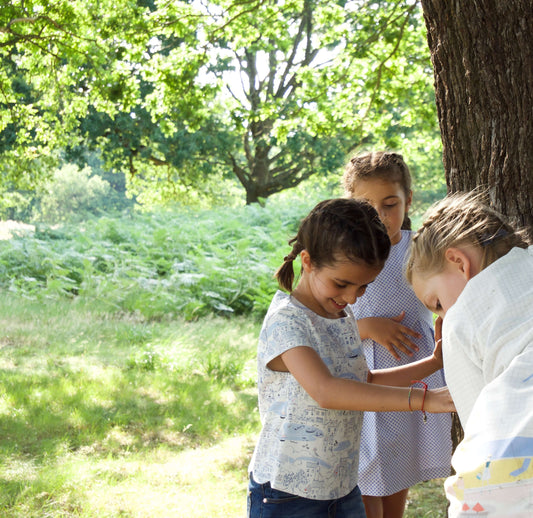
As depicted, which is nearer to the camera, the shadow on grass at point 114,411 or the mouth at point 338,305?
the mouth at point 338,305

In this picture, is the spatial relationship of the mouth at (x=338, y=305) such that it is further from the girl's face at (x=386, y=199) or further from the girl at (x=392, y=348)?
the girl's face at (x=386, y=199)

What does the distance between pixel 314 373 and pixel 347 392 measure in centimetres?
12

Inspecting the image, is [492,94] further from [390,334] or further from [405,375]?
[405,375]

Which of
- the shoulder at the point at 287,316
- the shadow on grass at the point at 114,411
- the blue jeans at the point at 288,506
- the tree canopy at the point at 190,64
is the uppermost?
the tree canopy at the point at 190,64

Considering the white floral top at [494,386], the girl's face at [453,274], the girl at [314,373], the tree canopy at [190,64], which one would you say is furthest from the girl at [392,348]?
the tree canopy at [190,64]

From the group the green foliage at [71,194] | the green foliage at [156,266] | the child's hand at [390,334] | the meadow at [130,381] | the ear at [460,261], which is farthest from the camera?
the green foliage at [71,194]

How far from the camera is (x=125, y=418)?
5.37 metres

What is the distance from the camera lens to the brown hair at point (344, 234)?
84.7 inches

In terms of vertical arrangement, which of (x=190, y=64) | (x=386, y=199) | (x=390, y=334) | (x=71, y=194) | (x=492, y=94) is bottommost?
(x=390, y=334)

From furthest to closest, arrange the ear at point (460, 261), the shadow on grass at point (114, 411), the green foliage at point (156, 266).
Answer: the green foliage at point (156, 266)
the shadow on grass at point (114, 411)
the ear at point (460, 261)

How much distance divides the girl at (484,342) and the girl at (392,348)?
2.76 ft

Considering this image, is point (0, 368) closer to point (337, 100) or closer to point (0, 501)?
point (0, 501)

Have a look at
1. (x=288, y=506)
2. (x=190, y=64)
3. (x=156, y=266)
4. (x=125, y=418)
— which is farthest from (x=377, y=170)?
(x=156, y=266)

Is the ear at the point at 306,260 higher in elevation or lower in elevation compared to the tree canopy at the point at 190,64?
lower
